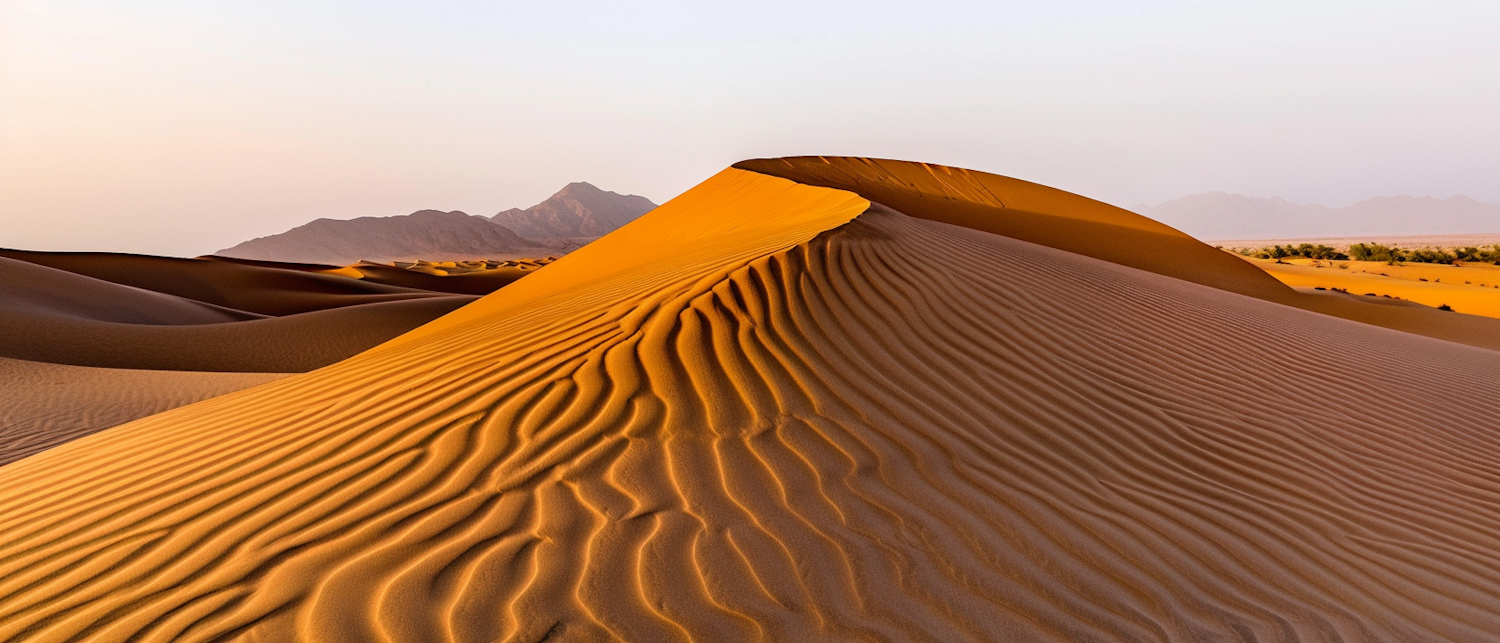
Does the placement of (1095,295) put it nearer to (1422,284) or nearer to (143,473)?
(143,473)

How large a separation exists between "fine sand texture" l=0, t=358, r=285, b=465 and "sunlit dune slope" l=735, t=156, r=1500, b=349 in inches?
388

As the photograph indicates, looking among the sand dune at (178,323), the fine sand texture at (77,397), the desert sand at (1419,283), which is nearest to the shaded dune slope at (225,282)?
the sand dune at (178,323)

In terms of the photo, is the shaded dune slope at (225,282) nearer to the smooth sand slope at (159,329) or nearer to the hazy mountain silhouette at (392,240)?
the smooth sand slope at (159,329)

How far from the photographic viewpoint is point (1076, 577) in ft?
8.27

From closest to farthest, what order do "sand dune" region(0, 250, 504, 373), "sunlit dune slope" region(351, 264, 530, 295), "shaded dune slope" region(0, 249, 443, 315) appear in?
"sand dune" region(0, 250, 504, 373)
"shaded dune slope" region(0, 249, 443, 315)
"sunlit dune slope" region(351, 264, 530, 295)

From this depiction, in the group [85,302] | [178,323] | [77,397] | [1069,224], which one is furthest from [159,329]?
[1069,224]

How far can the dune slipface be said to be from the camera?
2215 mm

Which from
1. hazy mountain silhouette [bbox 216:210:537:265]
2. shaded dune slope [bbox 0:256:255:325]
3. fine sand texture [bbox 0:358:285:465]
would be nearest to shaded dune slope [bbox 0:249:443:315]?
shaded dune slope [bbox 0:256:255:325]

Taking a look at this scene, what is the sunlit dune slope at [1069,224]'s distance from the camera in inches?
509

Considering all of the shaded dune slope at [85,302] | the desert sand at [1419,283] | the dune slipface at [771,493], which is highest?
the shaded dune slope at [85,302]

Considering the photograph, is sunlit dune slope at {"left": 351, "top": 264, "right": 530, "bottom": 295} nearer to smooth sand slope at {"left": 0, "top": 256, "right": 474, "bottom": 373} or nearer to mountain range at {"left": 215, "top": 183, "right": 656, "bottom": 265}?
smooth sand slope at {"left": 0, "top": 256, "right": 474, "bottom": 373}

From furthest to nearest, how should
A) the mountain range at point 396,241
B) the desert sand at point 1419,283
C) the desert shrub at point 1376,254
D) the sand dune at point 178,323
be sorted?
the mountain range at point 396,241 < the desert shrub at point 1376,254 < the desert sand at point 1419,283 < the sand dune at point 178,323

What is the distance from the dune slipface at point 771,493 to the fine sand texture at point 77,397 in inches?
122

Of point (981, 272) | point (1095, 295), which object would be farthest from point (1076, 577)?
point (1095, 295)
